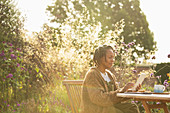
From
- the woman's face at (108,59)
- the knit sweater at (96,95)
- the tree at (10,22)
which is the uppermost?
the tree at (10,22)

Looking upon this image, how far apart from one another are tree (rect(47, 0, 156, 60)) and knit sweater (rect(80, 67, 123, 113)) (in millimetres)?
16444

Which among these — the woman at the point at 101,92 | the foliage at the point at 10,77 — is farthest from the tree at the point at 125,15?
the woman at the point at 101,92

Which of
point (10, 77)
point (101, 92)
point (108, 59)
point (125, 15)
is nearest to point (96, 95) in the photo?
point (101, 92)

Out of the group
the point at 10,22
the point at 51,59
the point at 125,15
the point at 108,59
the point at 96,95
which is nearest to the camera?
the point at 96,95

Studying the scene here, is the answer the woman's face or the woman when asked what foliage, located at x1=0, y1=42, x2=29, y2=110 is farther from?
the woman's face

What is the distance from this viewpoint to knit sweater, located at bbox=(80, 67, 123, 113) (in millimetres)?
2914

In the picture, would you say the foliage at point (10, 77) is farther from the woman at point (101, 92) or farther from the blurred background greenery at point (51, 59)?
the woman at point (101, 92)

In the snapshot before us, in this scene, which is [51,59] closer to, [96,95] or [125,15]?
[96,95]

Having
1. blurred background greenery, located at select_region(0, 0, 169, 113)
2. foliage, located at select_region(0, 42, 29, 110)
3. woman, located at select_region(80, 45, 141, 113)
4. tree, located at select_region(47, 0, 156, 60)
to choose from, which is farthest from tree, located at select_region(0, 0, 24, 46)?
tree, located at select_region(47, 0, 156, 60)

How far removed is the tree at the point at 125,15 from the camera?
19500 millimetres

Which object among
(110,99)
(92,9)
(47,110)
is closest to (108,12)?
(92,9)

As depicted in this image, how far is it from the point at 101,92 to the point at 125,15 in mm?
17215

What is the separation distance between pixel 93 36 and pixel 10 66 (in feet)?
7.90

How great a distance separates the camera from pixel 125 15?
64.4 feet
